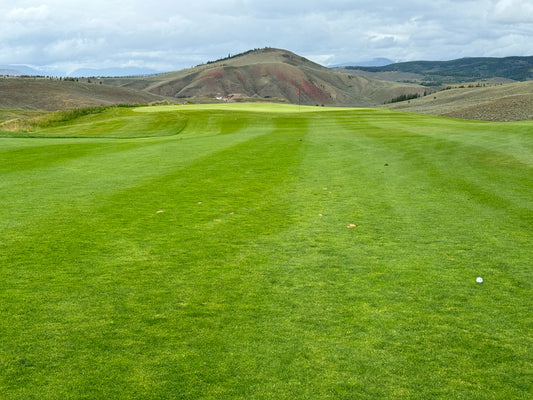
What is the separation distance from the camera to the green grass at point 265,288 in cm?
426

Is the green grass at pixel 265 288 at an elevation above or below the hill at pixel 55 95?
below

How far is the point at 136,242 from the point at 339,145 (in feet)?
54.3

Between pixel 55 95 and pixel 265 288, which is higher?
pixel 55 95

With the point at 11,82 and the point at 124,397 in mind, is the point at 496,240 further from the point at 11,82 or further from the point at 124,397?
the point at 11,82

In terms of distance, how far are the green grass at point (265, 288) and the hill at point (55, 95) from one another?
146010 millimetres

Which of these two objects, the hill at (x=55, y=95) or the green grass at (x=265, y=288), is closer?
the green grass at (x=265, y=288)

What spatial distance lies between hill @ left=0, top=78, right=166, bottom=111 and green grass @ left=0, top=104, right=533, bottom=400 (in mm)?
146010

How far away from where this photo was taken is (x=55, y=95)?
514 ft

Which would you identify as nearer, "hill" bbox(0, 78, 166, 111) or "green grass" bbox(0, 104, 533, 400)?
"green grass" bbox(0, 104, 533, 400)

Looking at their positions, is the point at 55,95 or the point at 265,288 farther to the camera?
the point at 55,95

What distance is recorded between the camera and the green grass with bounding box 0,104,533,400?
14.0 ft

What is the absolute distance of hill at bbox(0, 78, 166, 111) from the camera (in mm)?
145625

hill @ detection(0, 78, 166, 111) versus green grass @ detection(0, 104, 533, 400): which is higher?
hill @ detection(0, 78, 166, 111)

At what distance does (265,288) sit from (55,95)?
563 ft
